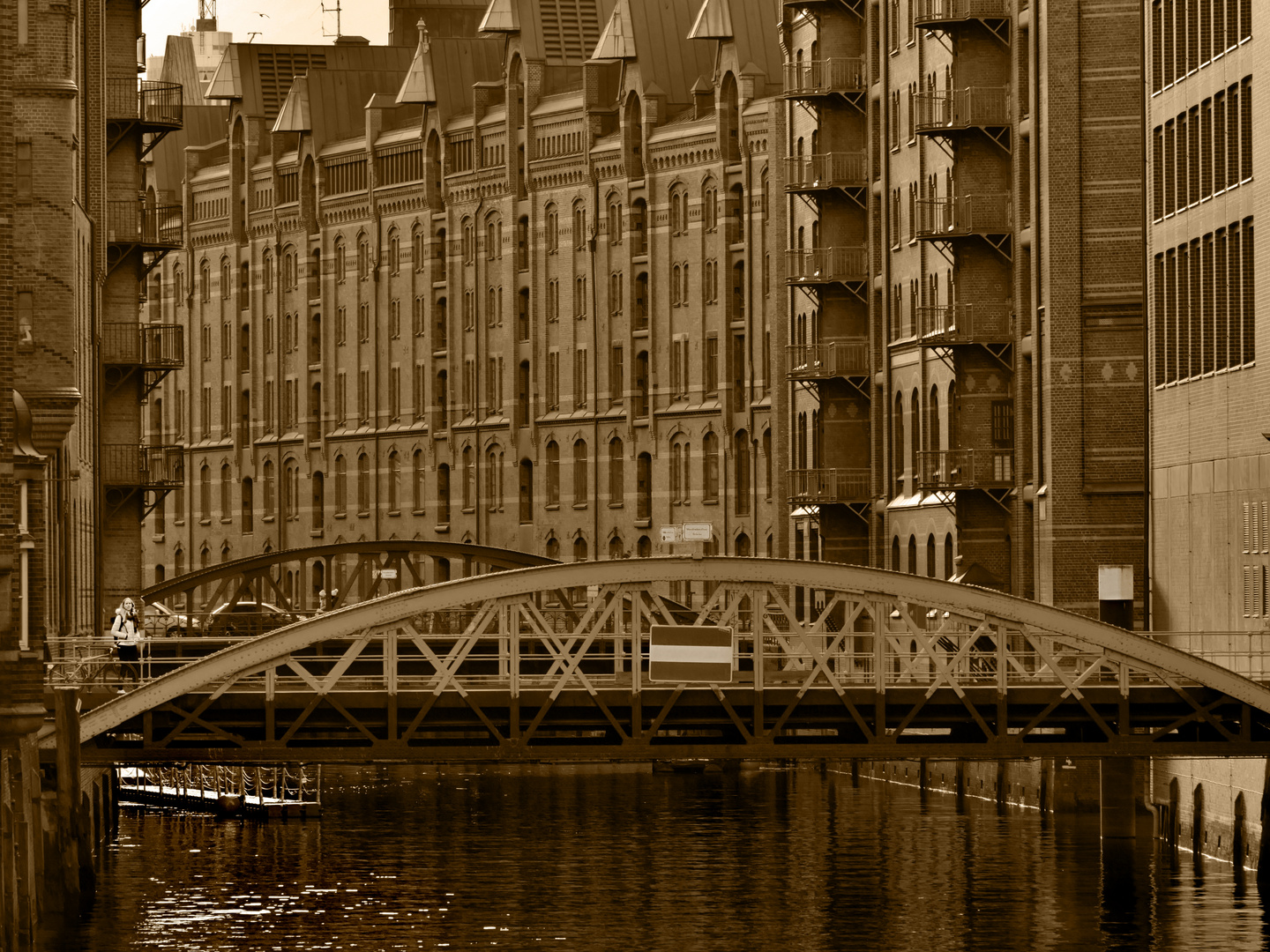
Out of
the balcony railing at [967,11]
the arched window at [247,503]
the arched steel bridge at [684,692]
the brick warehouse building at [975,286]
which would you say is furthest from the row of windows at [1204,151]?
the arched window at [247,503]

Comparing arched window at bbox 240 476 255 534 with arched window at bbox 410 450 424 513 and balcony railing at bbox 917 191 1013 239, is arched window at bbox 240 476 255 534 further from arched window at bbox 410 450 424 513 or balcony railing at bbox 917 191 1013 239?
balcony railing at bbox 917 191 1013 239

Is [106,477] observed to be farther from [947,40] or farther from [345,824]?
[947,40]

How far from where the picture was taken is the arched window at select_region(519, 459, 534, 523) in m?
110

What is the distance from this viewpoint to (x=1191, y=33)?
2121 inches

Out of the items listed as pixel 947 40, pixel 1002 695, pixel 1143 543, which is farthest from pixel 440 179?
pixel 1002 695

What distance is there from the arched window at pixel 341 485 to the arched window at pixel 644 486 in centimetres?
2245

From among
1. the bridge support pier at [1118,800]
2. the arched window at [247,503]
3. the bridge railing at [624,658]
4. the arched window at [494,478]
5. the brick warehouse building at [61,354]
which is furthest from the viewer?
the arched window at [247,503]

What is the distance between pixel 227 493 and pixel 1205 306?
82.2 meters

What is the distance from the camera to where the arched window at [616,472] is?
103625 mm

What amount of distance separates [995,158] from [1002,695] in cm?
2706

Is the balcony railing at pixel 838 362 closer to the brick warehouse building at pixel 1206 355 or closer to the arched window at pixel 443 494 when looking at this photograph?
the brick warehouse building at pixel 1206 355

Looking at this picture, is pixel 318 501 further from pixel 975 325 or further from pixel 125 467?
pixel 975 325

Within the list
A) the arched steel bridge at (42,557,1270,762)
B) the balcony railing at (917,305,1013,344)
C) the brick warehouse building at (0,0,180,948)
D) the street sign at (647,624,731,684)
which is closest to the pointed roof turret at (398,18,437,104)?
the brick warehouse building at (0,0,180,948)

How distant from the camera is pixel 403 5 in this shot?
5266 inches
